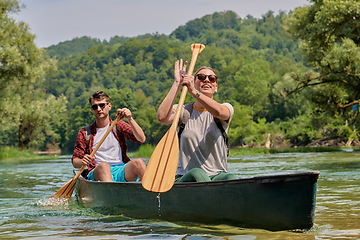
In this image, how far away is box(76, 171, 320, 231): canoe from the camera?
12.6 feet

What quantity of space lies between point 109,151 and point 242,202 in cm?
243

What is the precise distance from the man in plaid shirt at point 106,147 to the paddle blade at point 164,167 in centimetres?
93

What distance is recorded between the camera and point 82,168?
6363mm

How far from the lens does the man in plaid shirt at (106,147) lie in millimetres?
5641

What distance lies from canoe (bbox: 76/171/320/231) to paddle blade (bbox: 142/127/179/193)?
0.36 ft

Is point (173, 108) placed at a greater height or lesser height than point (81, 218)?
greater

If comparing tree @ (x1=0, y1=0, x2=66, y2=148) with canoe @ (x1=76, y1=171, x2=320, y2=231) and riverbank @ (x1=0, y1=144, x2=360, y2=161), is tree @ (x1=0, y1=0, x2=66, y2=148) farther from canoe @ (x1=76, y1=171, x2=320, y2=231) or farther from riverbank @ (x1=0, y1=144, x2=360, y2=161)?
canoe @ (x1=76, y1=171, x2=320, y2=231)

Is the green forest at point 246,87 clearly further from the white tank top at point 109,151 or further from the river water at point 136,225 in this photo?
the white tank top at point 109,151

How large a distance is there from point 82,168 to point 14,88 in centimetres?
2607

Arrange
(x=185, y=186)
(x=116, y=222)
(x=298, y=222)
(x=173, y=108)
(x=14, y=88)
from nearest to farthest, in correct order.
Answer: (x=298, y=222), (x=185, y=186), (x=173, y=108), (x=116, y=222), (x=14, y=88)

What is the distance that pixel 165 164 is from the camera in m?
4.55

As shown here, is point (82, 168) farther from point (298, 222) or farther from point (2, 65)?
point (2, 65)

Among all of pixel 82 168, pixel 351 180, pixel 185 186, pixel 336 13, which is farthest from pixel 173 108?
pixel 336 13

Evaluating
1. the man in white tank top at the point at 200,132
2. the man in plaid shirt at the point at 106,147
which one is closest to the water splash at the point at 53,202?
the man in plaid shirt at the point at 106,147
